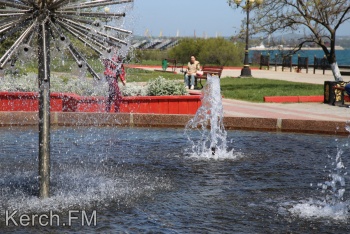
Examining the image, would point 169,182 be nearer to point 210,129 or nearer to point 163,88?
point 210,129

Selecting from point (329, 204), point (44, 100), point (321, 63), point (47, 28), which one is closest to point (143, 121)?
point (329, 204)

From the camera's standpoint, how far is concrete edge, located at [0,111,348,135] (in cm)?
1462

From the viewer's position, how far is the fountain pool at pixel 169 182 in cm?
748

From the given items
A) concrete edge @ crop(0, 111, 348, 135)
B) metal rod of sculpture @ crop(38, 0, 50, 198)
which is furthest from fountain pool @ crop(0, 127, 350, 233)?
concrete edge @ crop(0, 111, 348, 135)

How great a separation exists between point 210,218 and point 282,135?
6.82 meters

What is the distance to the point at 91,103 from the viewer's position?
16.4 metres

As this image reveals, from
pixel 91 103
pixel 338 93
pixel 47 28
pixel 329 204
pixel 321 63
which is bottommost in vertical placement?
pixel 329 204

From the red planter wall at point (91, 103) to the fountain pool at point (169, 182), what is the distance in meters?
1.83

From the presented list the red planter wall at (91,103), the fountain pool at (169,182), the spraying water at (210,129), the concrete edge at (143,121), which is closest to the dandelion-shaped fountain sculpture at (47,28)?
the fountain pool at (169,182)

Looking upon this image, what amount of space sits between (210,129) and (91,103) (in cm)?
330

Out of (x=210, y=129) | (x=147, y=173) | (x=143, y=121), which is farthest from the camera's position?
(x=143, y=121)

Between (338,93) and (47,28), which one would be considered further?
(338,93)

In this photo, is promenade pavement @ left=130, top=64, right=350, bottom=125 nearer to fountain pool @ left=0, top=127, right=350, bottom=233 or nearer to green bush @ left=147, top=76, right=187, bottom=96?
green bush @ left=147, top=76, right=187, bottom=96

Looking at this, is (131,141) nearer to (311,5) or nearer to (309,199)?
(309,199)
